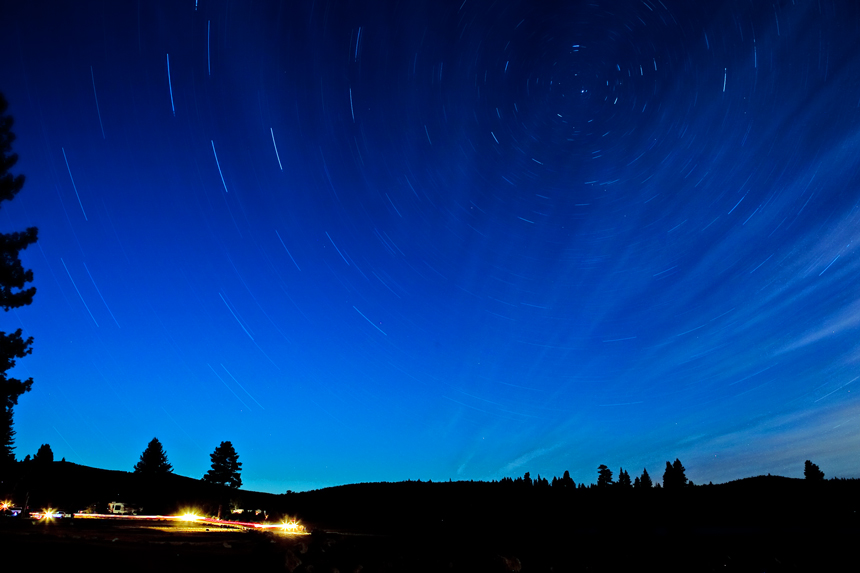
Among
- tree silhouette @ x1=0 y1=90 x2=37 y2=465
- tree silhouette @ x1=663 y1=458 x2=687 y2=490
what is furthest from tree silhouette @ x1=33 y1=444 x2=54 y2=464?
tree silhouette @ x1=663 y1=458 x2=687 y2=490

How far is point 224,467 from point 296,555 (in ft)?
232

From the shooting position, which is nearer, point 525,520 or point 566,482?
point 525,520

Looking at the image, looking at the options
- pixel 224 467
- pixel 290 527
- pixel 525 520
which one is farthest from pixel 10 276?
pixel 525 520

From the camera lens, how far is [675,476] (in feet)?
507

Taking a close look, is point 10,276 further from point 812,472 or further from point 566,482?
point 812,472

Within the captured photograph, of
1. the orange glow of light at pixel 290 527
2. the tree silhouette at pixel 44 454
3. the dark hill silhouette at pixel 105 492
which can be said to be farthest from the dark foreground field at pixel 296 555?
the tree silhouette at pixel 44 454

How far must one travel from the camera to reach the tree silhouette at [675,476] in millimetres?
152875

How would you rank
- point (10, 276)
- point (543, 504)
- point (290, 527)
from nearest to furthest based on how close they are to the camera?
point (10, 276), point (290, 527), point (543, 504)

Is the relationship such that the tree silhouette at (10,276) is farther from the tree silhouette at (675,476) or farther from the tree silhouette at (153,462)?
the tree silhouette at (675,476)

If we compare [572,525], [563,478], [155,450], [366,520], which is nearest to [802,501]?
[563,478]

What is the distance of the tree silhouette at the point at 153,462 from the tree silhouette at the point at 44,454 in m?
14.1

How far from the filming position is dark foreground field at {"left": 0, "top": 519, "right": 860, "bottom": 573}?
763 inches

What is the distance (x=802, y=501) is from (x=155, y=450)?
596 feet

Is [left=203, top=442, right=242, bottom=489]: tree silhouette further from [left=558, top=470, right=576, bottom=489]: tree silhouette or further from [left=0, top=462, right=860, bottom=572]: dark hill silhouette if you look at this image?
[left=558, top=470, right=576, bottom=489]: tree silhouette
